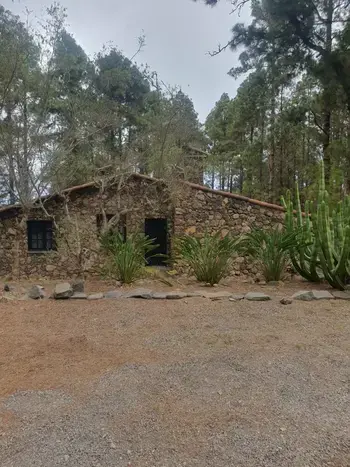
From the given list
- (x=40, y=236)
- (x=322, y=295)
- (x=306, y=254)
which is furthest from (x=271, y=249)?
(x=40, y=236)

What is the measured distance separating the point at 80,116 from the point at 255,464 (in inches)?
352

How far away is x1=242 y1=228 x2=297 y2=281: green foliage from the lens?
19.3 feet

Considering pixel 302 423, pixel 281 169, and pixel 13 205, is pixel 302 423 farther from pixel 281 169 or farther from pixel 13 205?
pixel 281 169

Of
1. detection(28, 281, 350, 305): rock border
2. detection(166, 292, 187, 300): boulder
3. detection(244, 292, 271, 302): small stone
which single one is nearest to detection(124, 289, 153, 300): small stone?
detection(28, 281, 350, 305): rock border

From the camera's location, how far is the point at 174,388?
2.47m

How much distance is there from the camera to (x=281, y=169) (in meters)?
20.4

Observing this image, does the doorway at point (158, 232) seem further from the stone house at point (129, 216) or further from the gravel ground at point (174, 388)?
the gravel ground at point (174, 388)

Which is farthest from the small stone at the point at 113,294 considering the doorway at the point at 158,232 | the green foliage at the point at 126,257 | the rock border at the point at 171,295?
the doorway at the point at 158,232

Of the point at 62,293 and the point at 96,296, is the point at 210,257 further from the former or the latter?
the point at 62,293

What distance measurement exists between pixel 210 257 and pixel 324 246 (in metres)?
1.76

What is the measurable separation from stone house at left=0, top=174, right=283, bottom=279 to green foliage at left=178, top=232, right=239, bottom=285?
4264 mm

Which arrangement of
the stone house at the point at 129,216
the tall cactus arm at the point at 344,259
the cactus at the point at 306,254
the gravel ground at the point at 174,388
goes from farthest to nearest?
the stone house at the point at 129,216
the cactus at the point at 306,254
the tall cactus arm at the point at 344,259
the gravel ground at the point at 174,388

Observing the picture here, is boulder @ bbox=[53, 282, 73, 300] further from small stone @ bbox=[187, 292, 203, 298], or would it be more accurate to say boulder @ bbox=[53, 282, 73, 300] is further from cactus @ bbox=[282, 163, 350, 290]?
cactus @ bbox=[282, 163, 350, 290]

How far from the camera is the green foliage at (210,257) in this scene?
5719 millimetres
